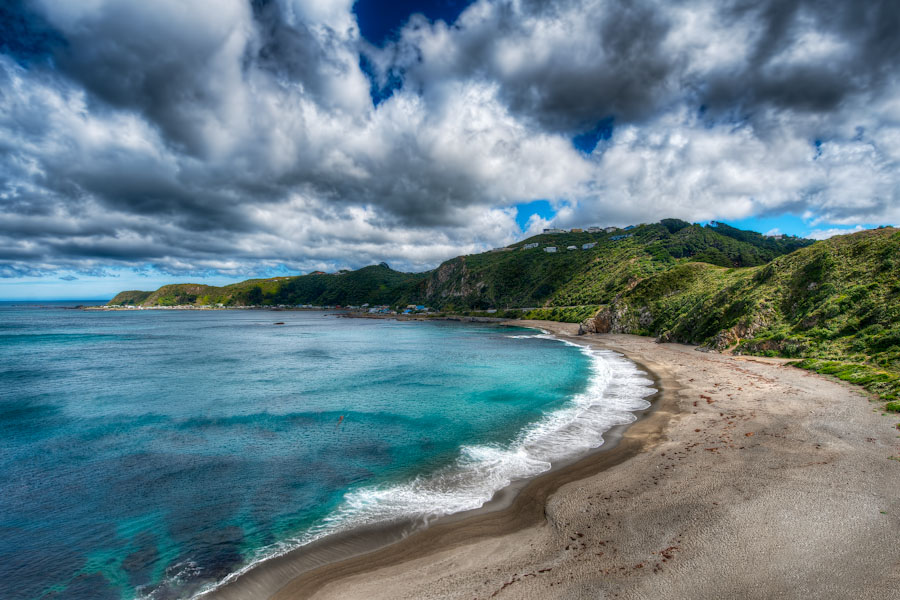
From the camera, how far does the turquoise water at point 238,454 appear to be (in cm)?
1132

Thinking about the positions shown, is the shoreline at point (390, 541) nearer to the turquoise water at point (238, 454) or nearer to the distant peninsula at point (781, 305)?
the turquoise water at point (238, 454)

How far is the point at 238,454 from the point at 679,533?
1951 cm

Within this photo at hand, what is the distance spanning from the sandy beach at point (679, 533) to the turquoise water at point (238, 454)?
2061mm

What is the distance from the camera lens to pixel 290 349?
62406 millimetres

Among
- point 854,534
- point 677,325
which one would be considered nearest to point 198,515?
point 854,534

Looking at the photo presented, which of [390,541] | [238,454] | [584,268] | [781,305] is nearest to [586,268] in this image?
[584,268]

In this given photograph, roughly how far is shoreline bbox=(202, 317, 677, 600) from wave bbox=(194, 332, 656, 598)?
338 mm

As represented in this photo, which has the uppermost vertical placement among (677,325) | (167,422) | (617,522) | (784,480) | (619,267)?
(619,267)

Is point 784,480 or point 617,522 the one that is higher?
point 784,480

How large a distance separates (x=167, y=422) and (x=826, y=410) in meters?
39.0

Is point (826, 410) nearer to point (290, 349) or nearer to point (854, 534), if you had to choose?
point (854, 534)

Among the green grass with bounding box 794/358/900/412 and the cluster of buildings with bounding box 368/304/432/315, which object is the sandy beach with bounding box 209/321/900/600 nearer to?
the green grass with bounding box 794/358/900/412

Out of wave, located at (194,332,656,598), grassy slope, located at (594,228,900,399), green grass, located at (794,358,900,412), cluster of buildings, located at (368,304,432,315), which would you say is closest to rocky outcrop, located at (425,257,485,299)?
cluster of buildings, located at (368,304,432,315)

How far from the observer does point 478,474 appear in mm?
16000
